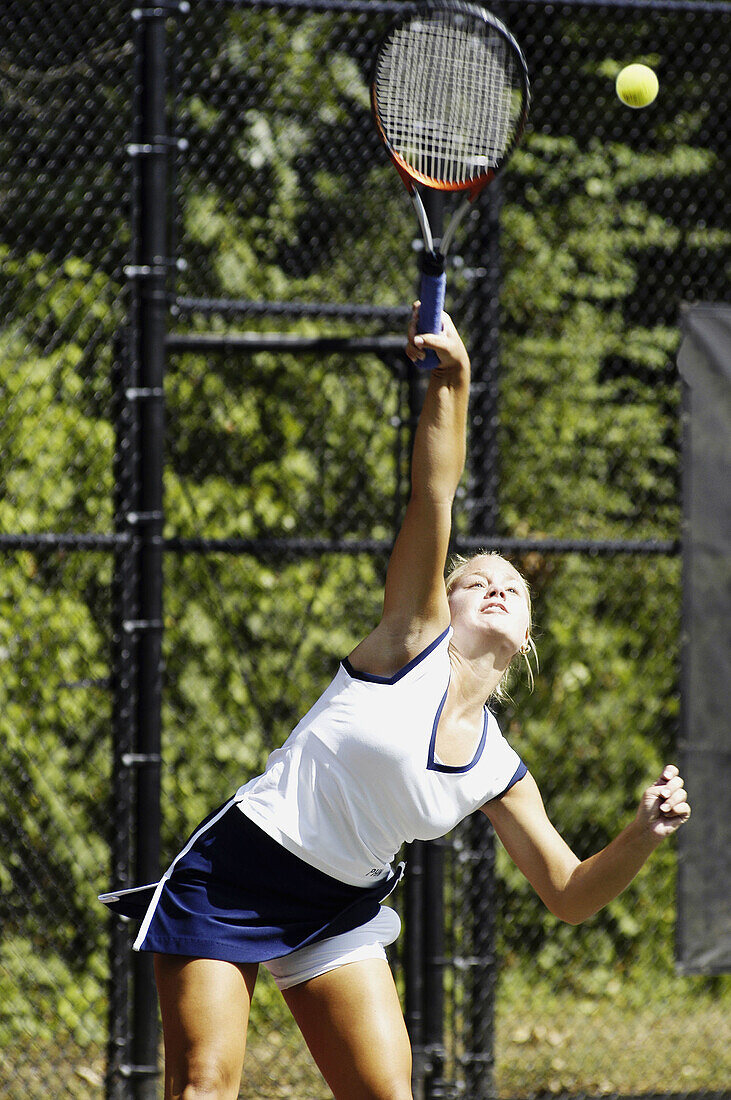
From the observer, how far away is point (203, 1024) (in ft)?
6.92

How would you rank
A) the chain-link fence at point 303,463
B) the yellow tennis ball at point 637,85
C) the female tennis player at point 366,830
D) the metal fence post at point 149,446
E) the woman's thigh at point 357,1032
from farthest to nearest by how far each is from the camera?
the yellow tennis ball at point 637,85 → the chain-link fence at point 303,463 → the metal fence post at point 149,446 → the woman's thigh at point 357,1032 → the female tennis player at point 366,830

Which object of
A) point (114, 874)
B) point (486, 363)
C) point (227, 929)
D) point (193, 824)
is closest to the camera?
point (227, 929)

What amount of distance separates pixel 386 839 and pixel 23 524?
76.4 inches

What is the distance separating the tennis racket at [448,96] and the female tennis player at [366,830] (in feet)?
2.50

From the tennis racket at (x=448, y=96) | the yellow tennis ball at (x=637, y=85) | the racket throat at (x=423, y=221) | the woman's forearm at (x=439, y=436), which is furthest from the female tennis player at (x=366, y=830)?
Answer: the yellow tennis ball at (x=637, y=85)

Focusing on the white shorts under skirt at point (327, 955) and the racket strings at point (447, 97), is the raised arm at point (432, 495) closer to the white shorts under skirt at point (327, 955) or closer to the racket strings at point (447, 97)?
the white shorts under skirt at point (327, 955)

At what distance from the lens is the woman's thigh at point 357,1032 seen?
221 centimetres

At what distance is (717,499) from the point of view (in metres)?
3.70

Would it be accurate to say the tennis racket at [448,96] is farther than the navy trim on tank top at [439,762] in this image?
Yes

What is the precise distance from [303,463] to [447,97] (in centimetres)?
156

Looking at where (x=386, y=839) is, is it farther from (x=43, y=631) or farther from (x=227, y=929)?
(x=43, y=631)

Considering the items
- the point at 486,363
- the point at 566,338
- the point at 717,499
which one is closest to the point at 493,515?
the point at 486,363

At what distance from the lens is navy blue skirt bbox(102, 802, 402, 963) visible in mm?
2154

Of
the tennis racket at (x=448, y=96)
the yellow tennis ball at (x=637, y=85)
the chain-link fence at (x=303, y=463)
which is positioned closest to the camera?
the tennis racket at (x=448, y=96)
